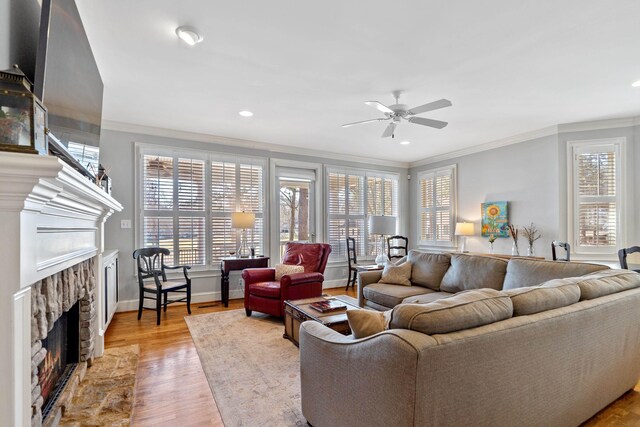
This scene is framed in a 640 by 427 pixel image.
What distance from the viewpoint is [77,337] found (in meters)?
2.40

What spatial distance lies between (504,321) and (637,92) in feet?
11.9

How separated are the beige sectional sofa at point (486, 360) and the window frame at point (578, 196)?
2.71 meters

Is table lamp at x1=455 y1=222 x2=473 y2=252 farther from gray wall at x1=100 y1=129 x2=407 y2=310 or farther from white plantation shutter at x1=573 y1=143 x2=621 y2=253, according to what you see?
gray wall at x1=100 y1=129 x2=407 y2=310

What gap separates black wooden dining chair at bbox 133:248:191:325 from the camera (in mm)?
3812

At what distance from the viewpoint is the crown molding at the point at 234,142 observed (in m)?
4.33

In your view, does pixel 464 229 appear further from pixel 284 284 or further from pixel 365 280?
pixel 284 284

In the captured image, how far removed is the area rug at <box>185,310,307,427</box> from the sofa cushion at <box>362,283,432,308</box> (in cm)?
108

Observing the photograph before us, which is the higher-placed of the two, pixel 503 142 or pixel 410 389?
pixel 503 142

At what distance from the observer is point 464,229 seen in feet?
17.6

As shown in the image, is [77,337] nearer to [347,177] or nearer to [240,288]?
[240,288]

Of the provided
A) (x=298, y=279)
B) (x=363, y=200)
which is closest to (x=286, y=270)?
(x=298, y=279)

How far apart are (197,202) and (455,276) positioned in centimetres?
365

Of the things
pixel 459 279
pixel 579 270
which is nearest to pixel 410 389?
pixel 579 270

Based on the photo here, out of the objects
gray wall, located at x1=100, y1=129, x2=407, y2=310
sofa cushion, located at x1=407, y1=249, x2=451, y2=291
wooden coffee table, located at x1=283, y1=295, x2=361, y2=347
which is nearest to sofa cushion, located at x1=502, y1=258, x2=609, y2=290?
sofa cushion, located at x1=407, y1=249, x2=451, y2=291
